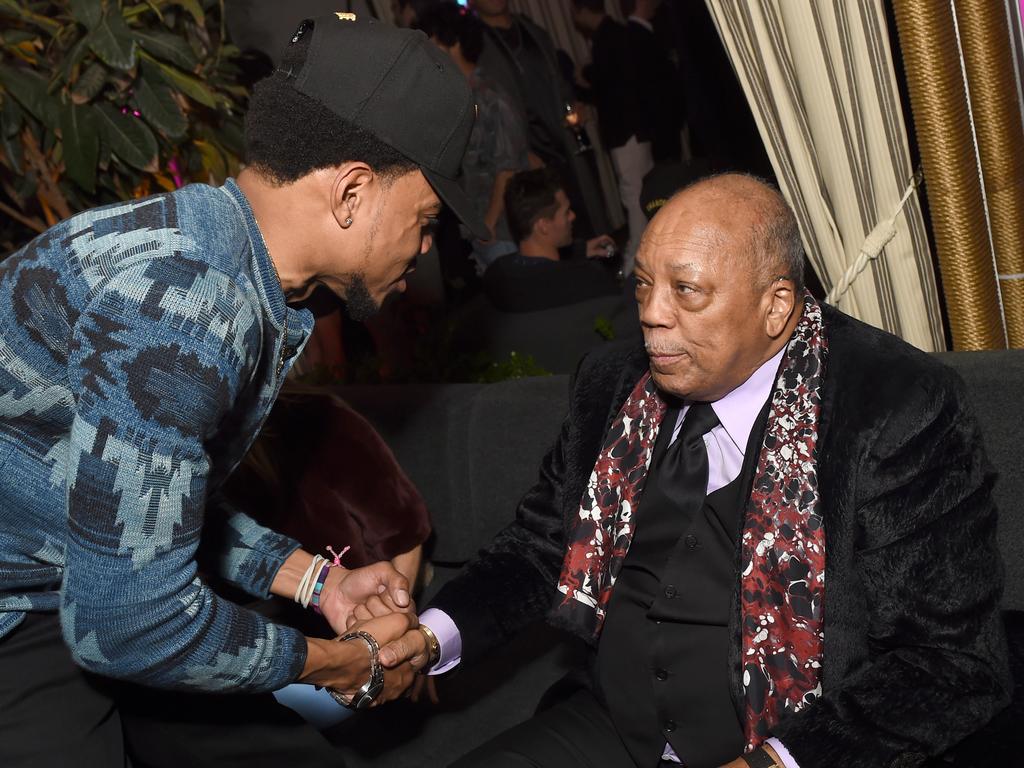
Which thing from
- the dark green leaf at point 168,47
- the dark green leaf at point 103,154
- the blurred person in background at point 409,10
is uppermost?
the blurred person in background at point 409,10

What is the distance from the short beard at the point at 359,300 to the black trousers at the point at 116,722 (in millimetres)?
656

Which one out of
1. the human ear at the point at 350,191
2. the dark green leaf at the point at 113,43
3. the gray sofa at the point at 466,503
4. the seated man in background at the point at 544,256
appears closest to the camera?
the human ear at the point at 350,191

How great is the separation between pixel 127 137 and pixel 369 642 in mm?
2048

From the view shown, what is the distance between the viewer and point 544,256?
3.63 meters

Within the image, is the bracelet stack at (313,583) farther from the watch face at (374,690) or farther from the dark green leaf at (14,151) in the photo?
the dark green leaf at (14,151)

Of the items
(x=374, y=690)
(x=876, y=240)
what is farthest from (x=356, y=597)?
(x=876, y=240)

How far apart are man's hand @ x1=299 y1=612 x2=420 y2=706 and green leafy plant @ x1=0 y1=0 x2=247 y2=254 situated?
1.89m

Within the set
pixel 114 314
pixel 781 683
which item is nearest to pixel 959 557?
pixel 781 683

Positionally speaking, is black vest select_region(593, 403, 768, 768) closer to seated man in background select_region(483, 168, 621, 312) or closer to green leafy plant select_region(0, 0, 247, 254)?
seated man in background select_region(483, 168, 621, 312)

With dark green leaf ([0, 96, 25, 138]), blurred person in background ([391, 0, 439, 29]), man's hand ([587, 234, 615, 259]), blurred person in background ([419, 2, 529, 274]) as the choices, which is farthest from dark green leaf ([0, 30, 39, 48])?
man's hand ([587, 234, 615, 259])

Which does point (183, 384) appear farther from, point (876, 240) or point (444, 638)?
point (876, 240)

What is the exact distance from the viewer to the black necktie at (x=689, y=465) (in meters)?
1.77

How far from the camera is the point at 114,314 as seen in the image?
3.72 ft

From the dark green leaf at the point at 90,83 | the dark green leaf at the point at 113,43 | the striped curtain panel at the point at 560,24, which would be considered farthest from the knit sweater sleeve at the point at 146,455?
the striped curtain panel at the point at 560,24
